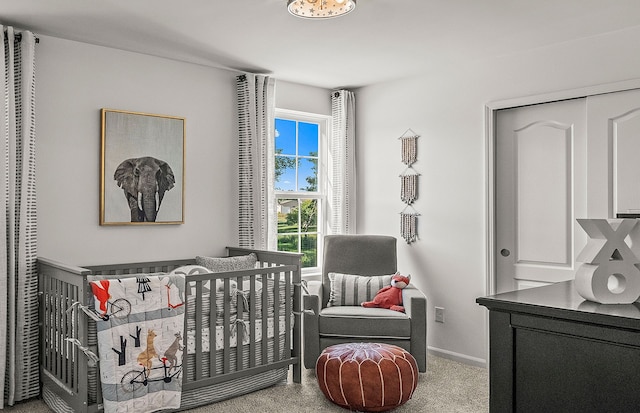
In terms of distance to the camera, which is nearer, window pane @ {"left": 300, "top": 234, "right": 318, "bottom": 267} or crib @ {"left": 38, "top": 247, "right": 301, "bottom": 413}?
crib @ {"left": 38, "top": 247, "right": 301, "bottom": 413}

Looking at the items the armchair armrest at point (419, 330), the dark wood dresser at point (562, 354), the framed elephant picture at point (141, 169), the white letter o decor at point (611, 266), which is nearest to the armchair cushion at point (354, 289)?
the armchair armrest at point (419, 330)

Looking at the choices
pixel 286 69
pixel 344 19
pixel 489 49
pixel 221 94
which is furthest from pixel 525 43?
pixel 221 94

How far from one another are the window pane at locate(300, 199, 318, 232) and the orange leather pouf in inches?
72.3

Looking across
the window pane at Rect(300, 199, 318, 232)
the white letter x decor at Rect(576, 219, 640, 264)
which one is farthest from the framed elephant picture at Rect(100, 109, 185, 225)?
the white letter x decor at Rect(576, 219, 640, 264)

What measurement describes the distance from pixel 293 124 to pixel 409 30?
171 cm

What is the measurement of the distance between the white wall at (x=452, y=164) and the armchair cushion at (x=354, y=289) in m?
0.53

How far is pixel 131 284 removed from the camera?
2916 millimetres

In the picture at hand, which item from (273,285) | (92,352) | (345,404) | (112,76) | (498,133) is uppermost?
(112,76)

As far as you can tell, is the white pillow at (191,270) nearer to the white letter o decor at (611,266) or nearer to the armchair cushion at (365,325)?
the armchair cushion at (365,325)

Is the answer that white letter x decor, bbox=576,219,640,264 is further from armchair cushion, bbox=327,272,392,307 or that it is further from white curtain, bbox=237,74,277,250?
white curtain, bbox=237,74,277,250

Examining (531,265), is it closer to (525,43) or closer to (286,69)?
(525,43)

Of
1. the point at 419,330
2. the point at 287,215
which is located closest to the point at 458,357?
the point at 419,330

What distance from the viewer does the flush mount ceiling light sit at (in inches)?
110

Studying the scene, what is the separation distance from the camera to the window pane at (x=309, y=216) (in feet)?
16.1
